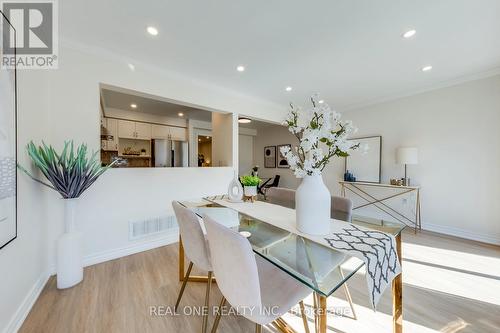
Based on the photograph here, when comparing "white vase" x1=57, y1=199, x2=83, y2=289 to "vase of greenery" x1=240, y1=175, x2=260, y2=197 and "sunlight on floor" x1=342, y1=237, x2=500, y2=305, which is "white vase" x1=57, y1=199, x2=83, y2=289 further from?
"sunlight on floor" x1=342, y1=237, x2=500, y2=305

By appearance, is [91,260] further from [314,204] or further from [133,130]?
[133,130]

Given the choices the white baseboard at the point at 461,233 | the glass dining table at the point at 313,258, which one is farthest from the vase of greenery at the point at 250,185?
the white baseboard at the point at 461,233

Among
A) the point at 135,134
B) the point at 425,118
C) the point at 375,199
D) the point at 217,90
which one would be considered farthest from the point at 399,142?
the point at 135,134

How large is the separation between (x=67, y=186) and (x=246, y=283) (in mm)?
1916

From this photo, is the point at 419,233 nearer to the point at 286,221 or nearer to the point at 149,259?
the point at 286,221

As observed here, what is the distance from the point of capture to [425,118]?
343 centimetres

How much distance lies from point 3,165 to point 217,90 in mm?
2597

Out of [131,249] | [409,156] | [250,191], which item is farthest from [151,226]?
[409,156]

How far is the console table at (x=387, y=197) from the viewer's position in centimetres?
348

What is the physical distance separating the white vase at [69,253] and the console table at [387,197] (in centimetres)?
437

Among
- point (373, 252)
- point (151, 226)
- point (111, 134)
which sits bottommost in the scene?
point (151, 226)

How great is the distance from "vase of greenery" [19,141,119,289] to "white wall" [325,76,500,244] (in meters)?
4.76

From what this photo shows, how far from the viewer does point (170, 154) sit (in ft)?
14.6

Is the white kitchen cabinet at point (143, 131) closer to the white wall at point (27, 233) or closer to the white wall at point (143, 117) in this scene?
the white wall at point (143, 117)
